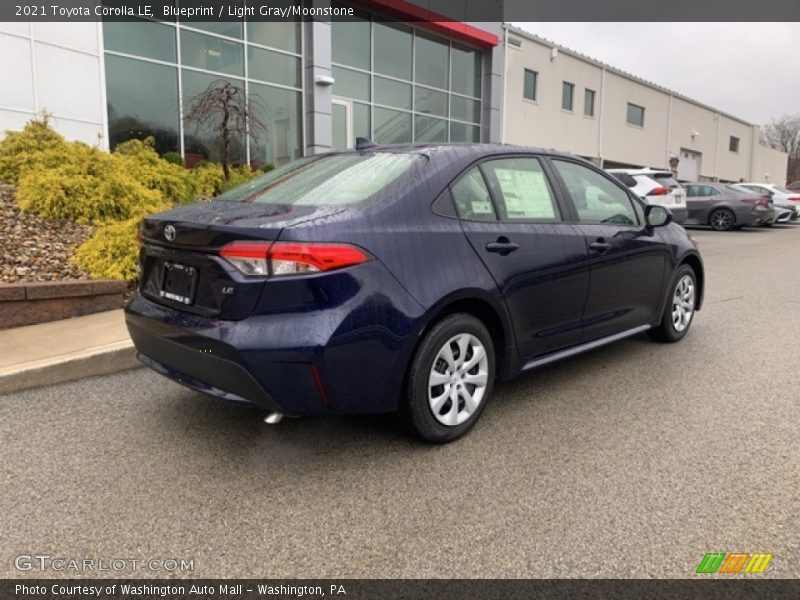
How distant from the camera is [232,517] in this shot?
2.73 meters

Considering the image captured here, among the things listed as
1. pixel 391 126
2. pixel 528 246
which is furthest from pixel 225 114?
pixel 528 246

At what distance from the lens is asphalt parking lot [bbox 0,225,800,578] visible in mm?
2482

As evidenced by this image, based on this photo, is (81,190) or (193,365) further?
(81,190)

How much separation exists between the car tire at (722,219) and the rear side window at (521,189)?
16439 millimetres

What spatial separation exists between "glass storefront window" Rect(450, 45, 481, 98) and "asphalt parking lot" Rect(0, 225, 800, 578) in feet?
54.8

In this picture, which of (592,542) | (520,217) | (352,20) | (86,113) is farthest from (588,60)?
(592,542)

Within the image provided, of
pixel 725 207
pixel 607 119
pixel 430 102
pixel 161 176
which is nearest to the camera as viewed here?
pixel 161 176

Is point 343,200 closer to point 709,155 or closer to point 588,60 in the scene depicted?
point 588,60

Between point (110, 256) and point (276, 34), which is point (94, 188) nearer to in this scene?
point (110, 256)

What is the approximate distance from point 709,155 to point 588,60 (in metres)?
16.0

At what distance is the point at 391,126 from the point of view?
693 inches

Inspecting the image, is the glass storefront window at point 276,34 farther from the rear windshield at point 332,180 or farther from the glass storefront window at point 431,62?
the rear windshield at point 332,180

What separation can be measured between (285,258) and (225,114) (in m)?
9.08

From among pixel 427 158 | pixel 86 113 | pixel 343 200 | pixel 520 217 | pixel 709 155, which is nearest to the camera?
pixel 343 200
